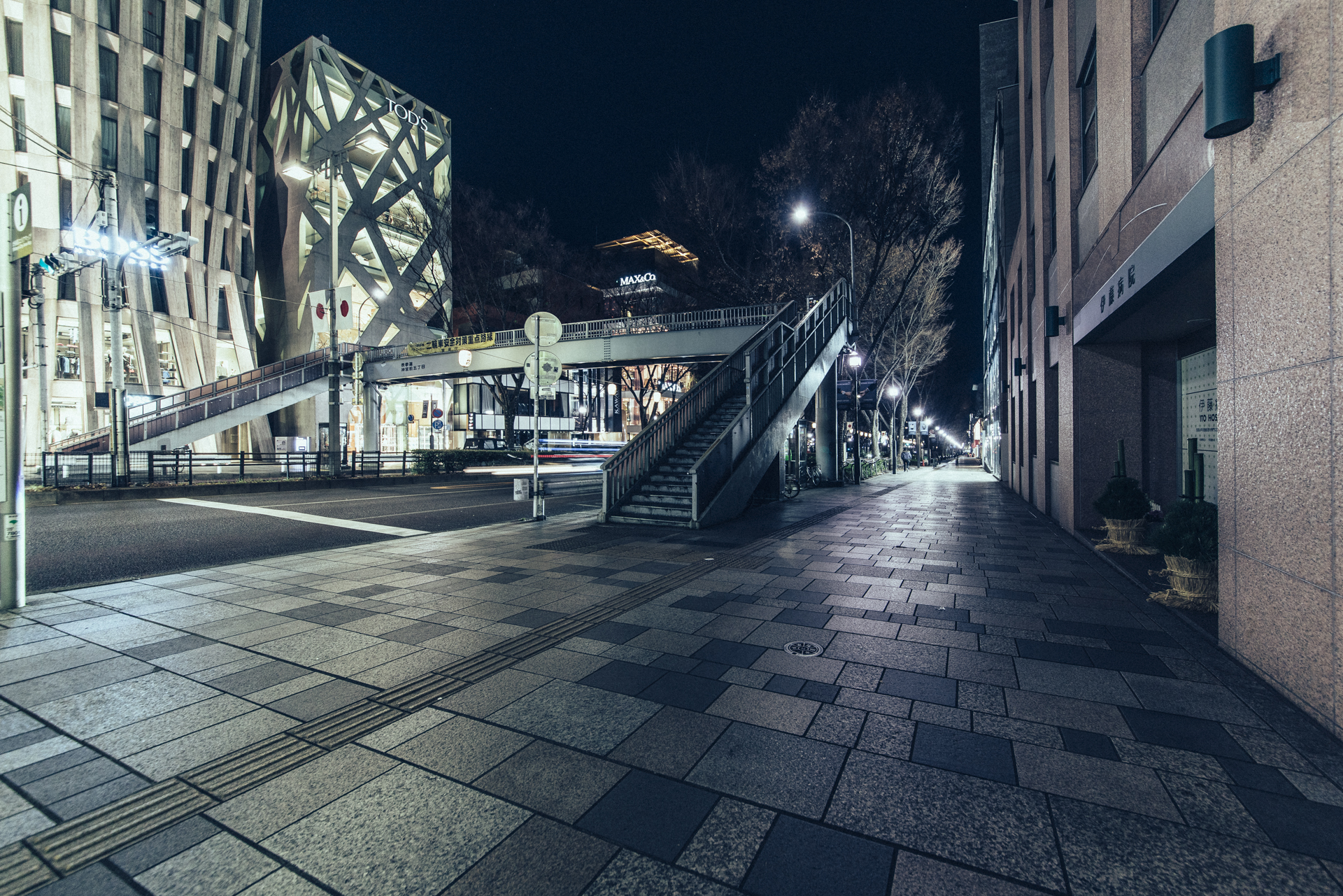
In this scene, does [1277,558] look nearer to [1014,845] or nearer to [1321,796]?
[1321,796]

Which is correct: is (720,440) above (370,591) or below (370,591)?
above

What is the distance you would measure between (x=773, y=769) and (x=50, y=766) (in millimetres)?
3655

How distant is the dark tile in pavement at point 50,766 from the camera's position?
112 inches

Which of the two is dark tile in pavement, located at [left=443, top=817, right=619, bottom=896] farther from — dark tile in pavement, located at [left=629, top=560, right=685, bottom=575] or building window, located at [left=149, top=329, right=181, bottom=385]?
building window, located at [left=149, top=329, right=181, bottom=385]

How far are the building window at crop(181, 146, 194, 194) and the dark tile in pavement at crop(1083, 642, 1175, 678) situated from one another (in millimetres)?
55161

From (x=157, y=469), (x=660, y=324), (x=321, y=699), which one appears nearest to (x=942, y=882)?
(x=321, y=699)

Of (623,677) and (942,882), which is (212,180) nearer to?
(623,677)

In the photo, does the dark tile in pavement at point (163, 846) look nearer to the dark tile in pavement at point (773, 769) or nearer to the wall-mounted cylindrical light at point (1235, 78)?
the dark tile in pavement at point (773, 769)

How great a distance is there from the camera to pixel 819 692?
3.83m

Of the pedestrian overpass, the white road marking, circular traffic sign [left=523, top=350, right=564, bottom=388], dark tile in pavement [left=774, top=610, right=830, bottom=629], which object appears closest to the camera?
dark tile in pavement [left=774, top=610, right=830, bottom=629]

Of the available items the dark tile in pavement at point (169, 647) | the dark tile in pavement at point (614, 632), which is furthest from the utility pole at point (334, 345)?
the dark tile in pavement at point (614, 632)

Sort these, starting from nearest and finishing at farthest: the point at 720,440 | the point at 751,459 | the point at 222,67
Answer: the point at 720,440 < the point at 751,459 < the point at 222,67

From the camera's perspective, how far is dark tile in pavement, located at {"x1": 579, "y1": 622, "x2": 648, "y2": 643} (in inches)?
192

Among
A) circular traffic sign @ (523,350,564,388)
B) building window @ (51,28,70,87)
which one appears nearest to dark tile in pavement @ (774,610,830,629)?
circular traffic sign @ (523,350,564,388)
